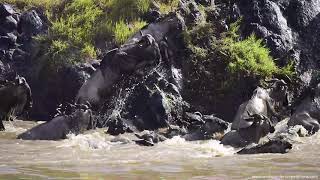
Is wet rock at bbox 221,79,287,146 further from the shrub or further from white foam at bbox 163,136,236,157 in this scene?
the shrub

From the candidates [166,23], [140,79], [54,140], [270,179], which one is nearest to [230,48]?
[166,23]

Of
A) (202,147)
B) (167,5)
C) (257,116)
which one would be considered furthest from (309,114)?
(167,5)

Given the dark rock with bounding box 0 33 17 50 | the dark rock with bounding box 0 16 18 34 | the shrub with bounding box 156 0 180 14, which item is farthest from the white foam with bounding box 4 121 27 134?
the shrub with bounding box 156 0 180 14

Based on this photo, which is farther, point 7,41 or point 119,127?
point 7,41

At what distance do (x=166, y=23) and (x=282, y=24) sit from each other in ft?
10.1

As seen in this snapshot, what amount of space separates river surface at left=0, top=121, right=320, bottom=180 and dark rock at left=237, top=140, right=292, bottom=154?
0.13 meters

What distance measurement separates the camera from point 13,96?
32.5 ft

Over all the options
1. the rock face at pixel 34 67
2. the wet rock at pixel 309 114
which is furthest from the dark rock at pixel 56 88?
the wet rock at pixel 309 114

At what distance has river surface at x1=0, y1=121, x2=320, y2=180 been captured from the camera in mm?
5453

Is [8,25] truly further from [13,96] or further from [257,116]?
[257,116]

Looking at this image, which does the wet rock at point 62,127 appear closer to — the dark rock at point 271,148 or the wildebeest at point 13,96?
the wildebeest at point 13,96

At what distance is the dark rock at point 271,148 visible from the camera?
7344mm

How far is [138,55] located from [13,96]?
2519 millimetres

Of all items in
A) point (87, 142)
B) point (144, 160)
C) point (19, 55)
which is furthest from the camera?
point (19, 55)
